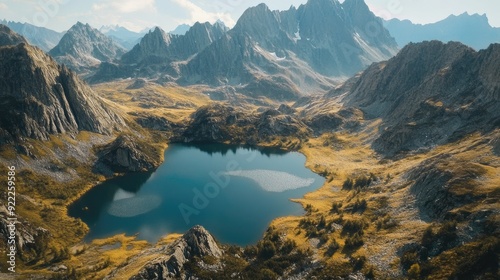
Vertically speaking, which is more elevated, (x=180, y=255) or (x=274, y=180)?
(x=180, y=255)

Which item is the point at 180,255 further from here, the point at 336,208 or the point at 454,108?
the point at 454,108

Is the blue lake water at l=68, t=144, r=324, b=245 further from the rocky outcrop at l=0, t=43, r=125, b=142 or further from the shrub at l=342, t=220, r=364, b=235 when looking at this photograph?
the rocky outcrop at l=0, t=43, r=125, b=142

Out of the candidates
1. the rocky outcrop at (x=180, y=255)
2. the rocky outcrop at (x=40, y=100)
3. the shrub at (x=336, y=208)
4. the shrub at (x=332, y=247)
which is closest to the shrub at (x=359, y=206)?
the shrub at (x=336, y=208)

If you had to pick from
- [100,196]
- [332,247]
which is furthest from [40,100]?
[332,247]

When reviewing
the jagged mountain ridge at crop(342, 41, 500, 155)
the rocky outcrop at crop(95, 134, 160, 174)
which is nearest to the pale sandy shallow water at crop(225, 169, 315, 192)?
the rocky outcrop at crop(95, 134, 160, 174)

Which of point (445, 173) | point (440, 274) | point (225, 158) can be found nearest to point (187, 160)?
point (225, 158)
